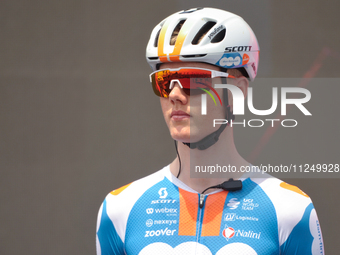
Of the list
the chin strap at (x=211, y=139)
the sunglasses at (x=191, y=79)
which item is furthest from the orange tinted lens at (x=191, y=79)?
the chin strap at (x=211, y=139)

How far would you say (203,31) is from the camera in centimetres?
237

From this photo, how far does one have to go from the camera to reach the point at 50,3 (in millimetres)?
4145

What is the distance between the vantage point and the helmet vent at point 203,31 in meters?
2.33

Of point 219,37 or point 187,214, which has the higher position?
point 219,37

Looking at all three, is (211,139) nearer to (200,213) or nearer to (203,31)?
(200,213)

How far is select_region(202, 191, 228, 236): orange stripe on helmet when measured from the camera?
226 centimetres

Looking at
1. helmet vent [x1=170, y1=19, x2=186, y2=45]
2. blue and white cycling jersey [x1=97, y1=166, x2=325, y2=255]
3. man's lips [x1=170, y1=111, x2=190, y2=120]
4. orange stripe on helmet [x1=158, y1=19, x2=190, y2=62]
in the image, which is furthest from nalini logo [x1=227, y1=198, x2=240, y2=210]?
helmet vent [x1=170, y1=19, x2=186, y2=45]

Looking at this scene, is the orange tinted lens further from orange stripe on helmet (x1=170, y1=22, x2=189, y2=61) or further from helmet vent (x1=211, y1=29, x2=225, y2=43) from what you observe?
helmet vent (x1=211, y1=29, x2=225, y2=43)

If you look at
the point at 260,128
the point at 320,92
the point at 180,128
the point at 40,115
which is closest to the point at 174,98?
the point at 180,128

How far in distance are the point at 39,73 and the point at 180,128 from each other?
2.36 meters

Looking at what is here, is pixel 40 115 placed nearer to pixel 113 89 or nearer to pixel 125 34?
pixel 113 89

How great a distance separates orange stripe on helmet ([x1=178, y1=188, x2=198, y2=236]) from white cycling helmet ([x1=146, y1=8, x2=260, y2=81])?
0.75 meters

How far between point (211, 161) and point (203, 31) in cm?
72

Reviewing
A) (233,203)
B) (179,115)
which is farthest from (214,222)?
(179,115)
